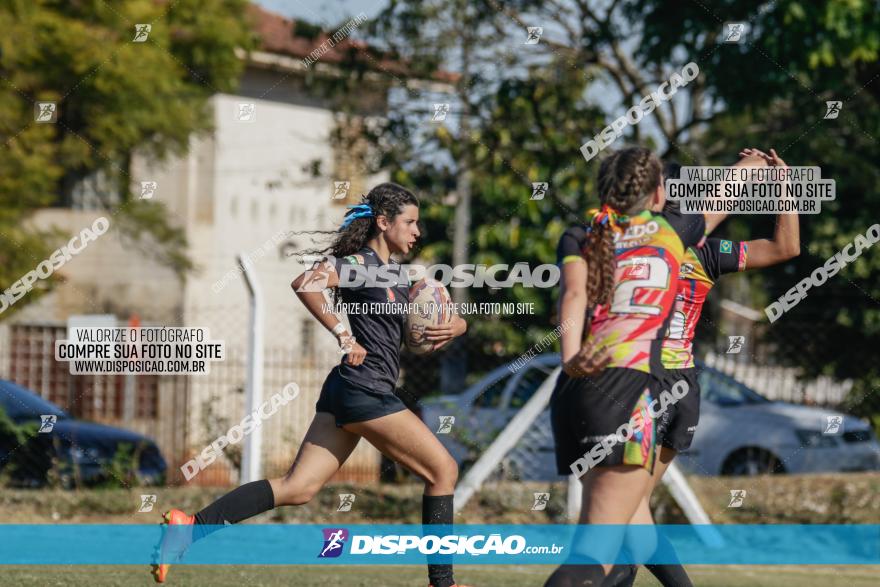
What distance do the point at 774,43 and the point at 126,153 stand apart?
1545 centimetres

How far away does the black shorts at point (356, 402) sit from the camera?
5768 mm

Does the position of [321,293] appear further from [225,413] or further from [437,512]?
[225,413]

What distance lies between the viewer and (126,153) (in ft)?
80.0

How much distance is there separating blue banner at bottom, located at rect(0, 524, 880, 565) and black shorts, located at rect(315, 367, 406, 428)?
88 cm

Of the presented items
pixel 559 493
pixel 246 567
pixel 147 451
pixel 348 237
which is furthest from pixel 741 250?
pixel 147 451

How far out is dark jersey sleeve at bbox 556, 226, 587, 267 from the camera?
4.48 m

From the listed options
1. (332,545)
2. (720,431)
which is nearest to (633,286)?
(332,545)

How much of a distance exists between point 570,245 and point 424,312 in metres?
1.85

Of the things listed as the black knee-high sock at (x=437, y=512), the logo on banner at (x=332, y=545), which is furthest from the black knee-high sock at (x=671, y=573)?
the logo on banner at (x=332, y=545)

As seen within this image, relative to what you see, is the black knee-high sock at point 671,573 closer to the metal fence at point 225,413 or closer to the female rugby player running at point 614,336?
the female rugby player running at point 614,336

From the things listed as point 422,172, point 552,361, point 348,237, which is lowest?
point 552,361

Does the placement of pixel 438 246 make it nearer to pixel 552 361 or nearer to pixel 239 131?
pixel 239 131

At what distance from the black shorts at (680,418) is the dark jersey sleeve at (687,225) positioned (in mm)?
691

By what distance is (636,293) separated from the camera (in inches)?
180
